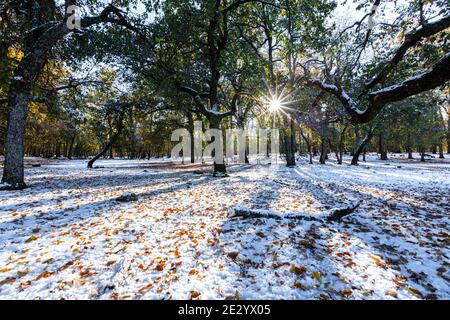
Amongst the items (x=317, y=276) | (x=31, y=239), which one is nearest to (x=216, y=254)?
(x=317, y=276)

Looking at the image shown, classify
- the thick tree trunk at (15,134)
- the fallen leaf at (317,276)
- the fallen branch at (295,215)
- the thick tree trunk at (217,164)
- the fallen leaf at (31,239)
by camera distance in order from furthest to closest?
the thick tree trunk at (217,164) → the thick tree trunk at (15,134) → the fallen branch at (295,215) → the fallen leaf at (31,239) → the fallen leaf at (317,276)

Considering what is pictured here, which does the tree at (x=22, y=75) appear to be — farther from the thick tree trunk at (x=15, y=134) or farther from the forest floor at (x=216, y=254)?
the forest floor at (x=216, y=254)

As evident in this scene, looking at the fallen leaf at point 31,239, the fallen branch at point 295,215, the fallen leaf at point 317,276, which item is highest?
the fallen branch at point 295,215

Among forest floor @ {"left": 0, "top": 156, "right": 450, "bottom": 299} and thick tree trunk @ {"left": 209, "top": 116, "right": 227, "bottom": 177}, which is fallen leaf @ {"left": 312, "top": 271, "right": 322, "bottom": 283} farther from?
thick tree trunk @ {"left": 209, "top": 116, "right": 227, "bottom": 177}

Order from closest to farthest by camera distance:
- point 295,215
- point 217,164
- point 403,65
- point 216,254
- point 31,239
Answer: point 216,254
point 31,239
point 295,215
point 403,65
point 217,164

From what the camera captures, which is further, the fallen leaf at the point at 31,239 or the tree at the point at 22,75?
the tree at the point at 22,75

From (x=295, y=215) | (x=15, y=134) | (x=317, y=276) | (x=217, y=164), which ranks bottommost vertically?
(x=317, y=276)

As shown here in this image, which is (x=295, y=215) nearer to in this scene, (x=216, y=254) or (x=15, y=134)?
(x=216, y=254)

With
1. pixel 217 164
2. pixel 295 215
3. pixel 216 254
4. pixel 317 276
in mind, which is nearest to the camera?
pixel 317 276

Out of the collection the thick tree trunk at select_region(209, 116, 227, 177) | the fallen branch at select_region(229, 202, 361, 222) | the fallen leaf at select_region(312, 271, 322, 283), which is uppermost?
the thick tree trunk at select_region(209, 116, 227, 177)

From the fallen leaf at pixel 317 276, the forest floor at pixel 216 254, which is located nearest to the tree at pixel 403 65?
the forest floor at pixel 216 254

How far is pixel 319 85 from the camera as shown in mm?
8234

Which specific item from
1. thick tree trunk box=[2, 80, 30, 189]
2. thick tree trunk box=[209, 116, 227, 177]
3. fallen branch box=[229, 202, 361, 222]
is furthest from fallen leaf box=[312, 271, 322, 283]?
thick tree trunk box=[2, 80, 30, 189]
